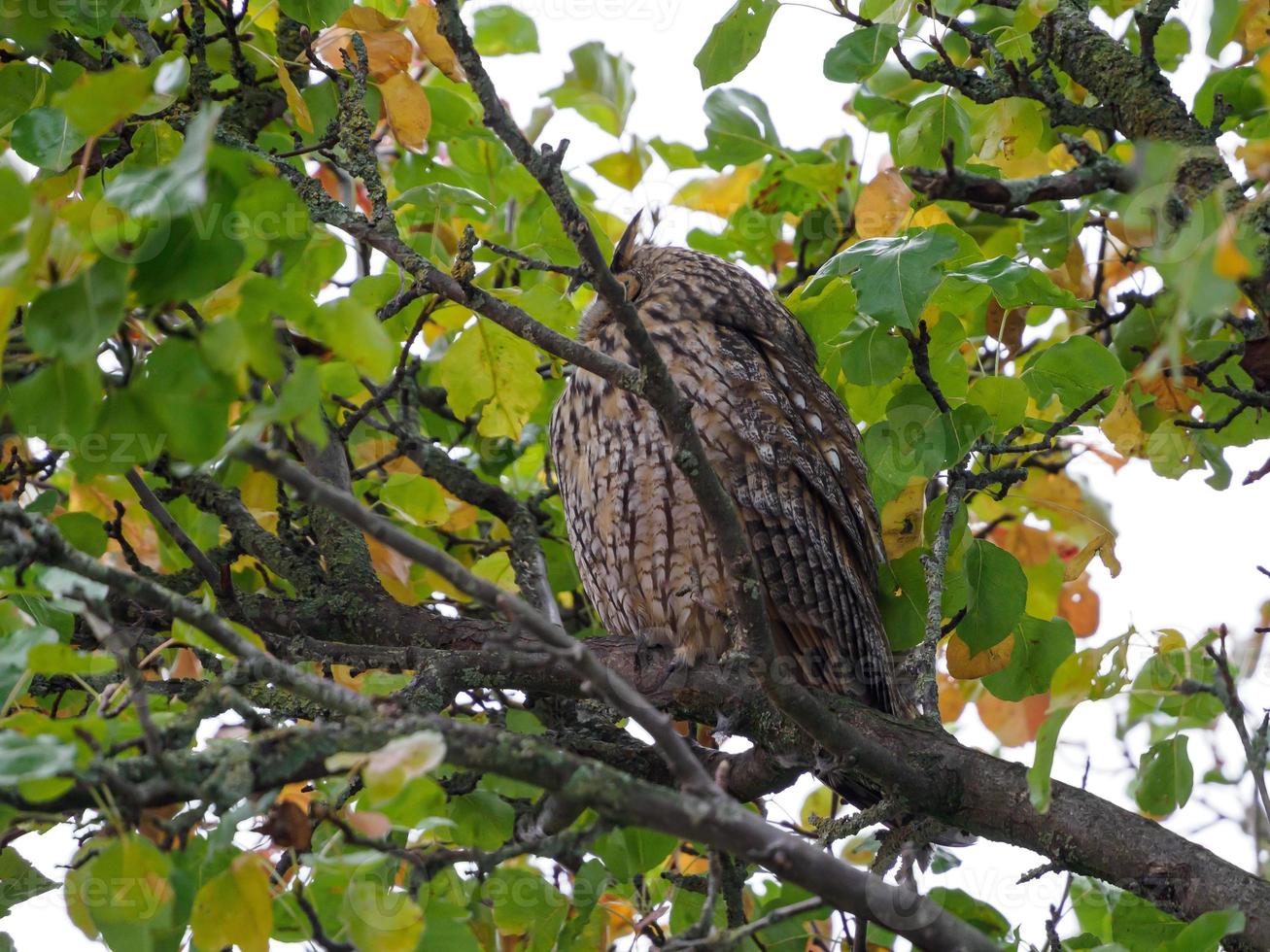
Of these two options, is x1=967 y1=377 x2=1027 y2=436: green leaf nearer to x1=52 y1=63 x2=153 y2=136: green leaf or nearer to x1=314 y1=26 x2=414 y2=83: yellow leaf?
x1=314 y1=26 x2=414 y2=83: yellow leaf

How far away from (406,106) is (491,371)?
546 mm

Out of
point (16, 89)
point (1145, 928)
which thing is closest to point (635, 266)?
point (16, 89)

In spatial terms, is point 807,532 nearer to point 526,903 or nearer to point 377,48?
point 526,903

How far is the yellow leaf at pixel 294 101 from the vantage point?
219 cm

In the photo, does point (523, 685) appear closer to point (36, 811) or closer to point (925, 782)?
point (925, 782)

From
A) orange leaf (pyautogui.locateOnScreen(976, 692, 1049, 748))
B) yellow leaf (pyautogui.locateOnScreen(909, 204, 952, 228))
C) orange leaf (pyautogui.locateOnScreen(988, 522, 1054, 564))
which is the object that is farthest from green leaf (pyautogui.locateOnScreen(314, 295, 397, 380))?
orange leaf (pyautogui.locateOnScreen(988, 522, 1054, 564))

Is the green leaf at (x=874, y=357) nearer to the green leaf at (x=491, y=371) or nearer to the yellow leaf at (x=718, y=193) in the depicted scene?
the green leaf at (x=491, y=371)

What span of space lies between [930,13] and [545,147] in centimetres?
111

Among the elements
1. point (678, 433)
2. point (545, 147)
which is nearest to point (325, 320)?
A: point (545, 147)

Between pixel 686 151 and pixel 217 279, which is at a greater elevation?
pixel 686 151

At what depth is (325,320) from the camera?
3.68 ft

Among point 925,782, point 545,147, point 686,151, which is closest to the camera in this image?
point 545,147

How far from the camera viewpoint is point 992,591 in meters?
2.20

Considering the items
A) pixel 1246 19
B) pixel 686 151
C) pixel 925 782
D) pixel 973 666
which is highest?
pixel 686 151
